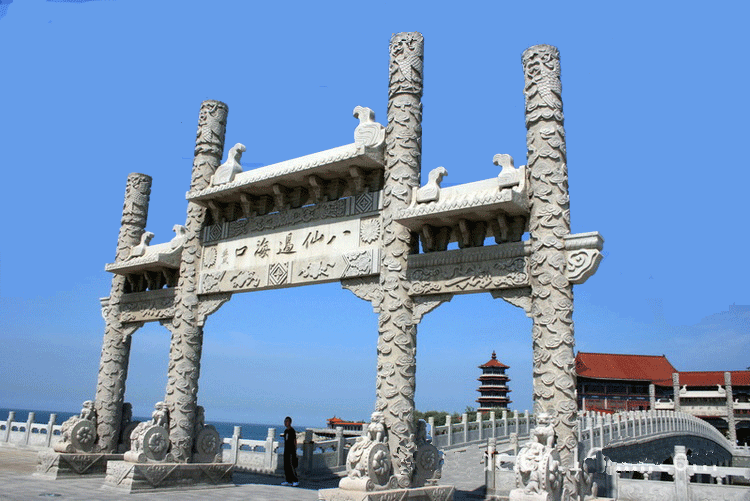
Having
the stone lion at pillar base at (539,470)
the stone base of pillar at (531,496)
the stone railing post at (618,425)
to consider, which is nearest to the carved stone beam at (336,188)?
the stone lion at pillar base at (539,470)

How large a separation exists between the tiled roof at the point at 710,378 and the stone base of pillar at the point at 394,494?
124 feet

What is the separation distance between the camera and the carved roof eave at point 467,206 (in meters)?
7.09

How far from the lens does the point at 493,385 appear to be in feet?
128

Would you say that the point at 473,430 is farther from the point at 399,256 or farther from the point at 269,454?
the point at 399,256

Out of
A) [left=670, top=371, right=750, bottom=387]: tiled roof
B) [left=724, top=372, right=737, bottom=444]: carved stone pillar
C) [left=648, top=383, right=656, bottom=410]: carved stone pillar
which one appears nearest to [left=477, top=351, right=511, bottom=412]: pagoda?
[left=648, top=383, right=656, bottom=410]: carved stone pillar

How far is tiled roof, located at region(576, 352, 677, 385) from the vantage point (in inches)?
1637

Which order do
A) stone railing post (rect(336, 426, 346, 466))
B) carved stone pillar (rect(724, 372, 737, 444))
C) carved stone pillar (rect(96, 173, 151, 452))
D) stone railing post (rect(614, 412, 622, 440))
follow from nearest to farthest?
carved stone pillar (rect(96, 173, 151, 452)) < stone railing post (rect(336, 426, 346, 466)) < stone railing post (rect(614, 412, 622, 440)) < carved stone pillar (rect(724, 372, 737, 444))

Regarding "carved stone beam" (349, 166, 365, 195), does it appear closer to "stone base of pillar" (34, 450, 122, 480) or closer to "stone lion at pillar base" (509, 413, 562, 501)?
"stone lion at pillar base" (509, 413, 562, 501)

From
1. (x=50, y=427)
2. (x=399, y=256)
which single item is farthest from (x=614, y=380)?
(x=399, y=256)

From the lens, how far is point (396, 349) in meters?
7.71

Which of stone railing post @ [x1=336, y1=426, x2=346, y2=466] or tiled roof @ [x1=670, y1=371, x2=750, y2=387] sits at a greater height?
tiled roof @ [x1=670, y1=371, x2=750, y2=387]

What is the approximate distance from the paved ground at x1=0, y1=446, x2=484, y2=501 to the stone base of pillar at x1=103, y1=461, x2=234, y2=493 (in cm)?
22

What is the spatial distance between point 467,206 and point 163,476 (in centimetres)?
593

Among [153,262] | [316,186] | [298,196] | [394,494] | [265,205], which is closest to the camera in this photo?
[394,494]
